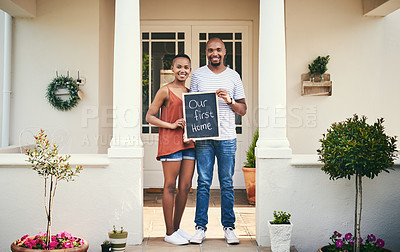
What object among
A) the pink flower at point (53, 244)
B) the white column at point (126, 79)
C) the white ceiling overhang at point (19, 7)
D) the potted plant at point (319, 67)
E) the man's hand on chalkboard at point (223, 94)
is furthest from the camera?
the potted plant at point (319, 67)

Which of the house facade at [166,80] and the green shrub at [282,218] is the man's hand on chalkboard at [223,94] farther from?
the green shrub at [282,218]

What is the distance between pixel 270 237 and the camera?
12.0 ft

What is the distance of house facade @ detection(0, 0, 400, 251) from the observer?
3.79 meters

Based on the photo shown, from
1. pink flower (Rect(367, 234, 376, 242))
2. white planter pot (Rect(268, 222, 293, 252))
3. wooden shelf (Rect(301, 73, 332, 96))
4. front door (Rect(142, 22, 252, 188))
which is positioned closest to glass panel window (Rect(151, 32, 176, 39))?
front door (Rect(142, 22, 252, 188))

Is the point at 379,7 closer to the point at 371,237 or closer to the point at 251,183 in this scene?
the point at 251,183

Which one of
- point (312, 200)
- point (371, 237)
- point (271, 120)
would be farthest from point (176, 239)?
point (371, 237)

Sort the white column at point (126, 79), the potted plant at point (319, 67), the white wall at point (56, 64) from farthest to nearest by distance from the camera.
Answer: the white wall at point (56, 64) < the potted plant at point (319, 67) < the white column at point (126, 79)

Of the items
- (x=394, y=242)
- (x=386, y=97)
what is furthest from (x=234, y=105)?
(x=386, y=97)

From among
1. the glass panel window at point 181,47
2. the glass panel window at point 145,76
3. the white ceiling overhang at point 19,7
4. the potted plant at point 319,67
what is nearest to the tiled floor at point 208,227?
the glass panel window at point 145,76

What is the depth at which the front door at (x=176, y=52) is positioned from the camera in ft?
21.6

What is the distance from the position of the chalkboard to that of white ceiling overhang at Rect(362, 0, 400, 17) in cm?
291

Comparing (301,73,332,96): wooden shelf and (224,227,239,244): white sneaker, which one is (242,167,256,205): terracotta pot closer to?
(301,73,332,96): wooden shelf

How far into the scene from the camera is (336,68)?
5746 millimetres

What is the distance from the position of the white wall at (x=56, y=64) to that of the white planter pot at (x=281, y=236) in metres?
3.00
